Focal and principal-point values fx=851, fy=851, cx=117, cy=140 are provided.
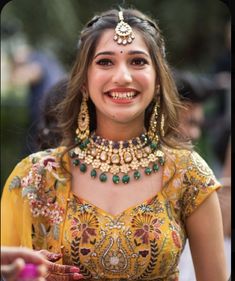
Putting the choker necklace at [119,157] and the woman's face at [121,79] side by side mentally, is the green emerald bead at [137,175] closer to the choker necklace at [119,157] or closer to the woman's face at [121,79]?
the choker necklace at [119,157]

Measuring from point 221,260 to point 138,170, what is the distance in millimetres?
512

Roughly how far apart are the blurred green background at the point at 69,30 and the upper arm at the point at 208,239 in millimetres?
4816

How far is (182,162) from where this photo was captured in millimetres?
3551

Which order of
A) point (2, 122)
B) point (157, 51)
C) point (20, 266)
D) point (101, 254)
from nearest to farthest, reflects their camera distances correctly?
1. point (20, 266)
2. point (101, 254)
3. point (157, 51)
4. point (2, 122)

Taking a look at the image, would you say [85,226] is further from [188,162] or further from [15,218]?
[188,162]

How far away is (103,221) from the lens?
11.2 feet

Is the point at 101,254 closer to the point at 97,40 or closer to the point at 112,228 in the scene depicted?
the point at 112,228

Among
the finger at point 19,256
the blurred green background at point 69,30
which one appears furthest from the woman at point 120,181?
the blurred green background at point 69,30

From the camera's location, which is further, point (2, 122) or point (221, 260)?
point (2, 122)

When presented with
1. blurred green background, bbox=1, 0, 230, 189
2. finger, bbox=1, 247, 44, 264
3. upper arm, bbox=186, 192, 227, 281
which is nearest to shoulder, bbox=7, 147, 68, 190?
upper arm, bbox=186, 192, 227, 281

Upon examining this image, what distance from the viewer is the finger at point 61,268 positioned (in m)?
3.27

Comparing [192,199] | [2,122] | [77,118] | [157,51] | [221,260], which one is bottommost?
[2,122]

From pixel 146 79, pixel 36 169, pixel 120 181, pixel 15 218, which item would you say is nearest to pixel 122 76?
pixel 146 79

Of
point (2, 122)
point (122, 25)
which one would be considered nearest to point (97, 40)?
point (122, 25)
